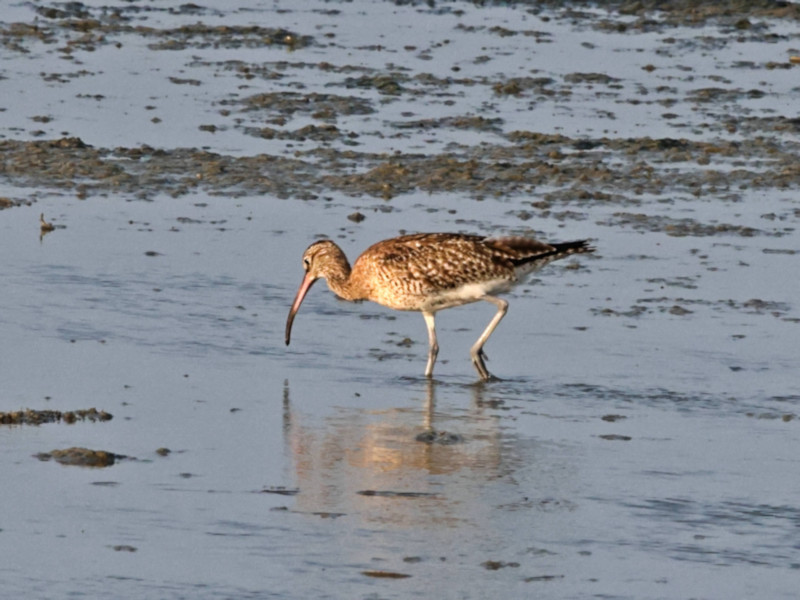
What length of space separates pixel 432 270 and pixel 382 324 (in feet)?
2.88

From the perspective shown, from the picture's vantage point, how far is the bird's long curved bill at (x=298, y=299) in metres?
11.6

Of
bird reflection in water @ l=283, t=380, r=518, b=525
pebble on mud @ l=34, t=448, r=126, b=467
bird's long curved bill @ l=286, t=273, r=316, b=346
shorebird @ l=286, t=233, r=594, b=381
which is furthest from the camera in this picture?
shorebird @ l=286, t=233, r=594, b=381

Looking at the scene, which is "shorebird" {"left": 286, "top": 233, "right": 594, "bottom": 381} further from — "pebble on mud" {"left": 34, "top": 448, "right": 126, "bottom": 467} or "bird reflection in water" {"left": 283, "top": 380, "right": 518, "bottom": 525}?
"pebble on mud" {"left": 34, "top": 448, "right": 126, "bottom": 467}

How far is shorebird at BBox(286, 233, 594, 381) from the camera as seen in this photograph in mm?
11844

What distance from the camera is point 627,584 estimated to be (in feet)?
24.2

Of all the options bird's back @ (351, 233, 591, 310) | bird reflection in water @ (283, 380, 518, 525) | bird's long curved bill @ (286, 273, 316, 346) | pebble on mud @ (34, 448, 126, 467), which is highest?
bird's back @ (351, 233, 591, 310)

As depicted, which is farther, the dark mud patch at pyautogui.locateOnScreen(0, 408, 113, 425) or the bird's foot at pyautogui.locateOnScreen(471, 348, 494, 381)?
the bird's foot at pyautogui.locateOnScreen(471, 348, 494, 381)

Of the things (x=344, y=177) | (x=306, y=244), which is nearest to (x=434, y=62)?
(x=344, y=177)

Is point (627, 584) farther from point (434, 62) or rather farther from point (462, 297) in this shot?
point (434, 62)

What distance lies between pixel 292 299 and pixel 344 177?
12.2ft

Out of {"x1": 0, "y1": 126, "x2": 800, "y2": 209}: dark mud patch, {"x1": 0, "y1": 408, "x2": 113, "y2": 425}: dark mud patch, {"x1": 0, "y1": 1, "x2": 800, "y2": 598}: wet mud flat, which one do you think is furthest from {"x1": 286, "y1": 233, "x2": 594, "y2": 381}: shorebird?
{"x1": 0, "y1": 126, "x2": 800, "y2": 209}: dark mud patch

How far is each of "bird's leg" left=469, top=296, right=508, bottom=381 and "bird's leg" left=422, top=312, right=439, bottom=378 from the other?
23 cm

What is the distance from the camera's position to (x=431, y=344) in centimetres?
1147

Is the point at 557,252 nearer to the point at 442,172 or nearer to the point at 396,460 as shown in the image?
the point at 396,460
